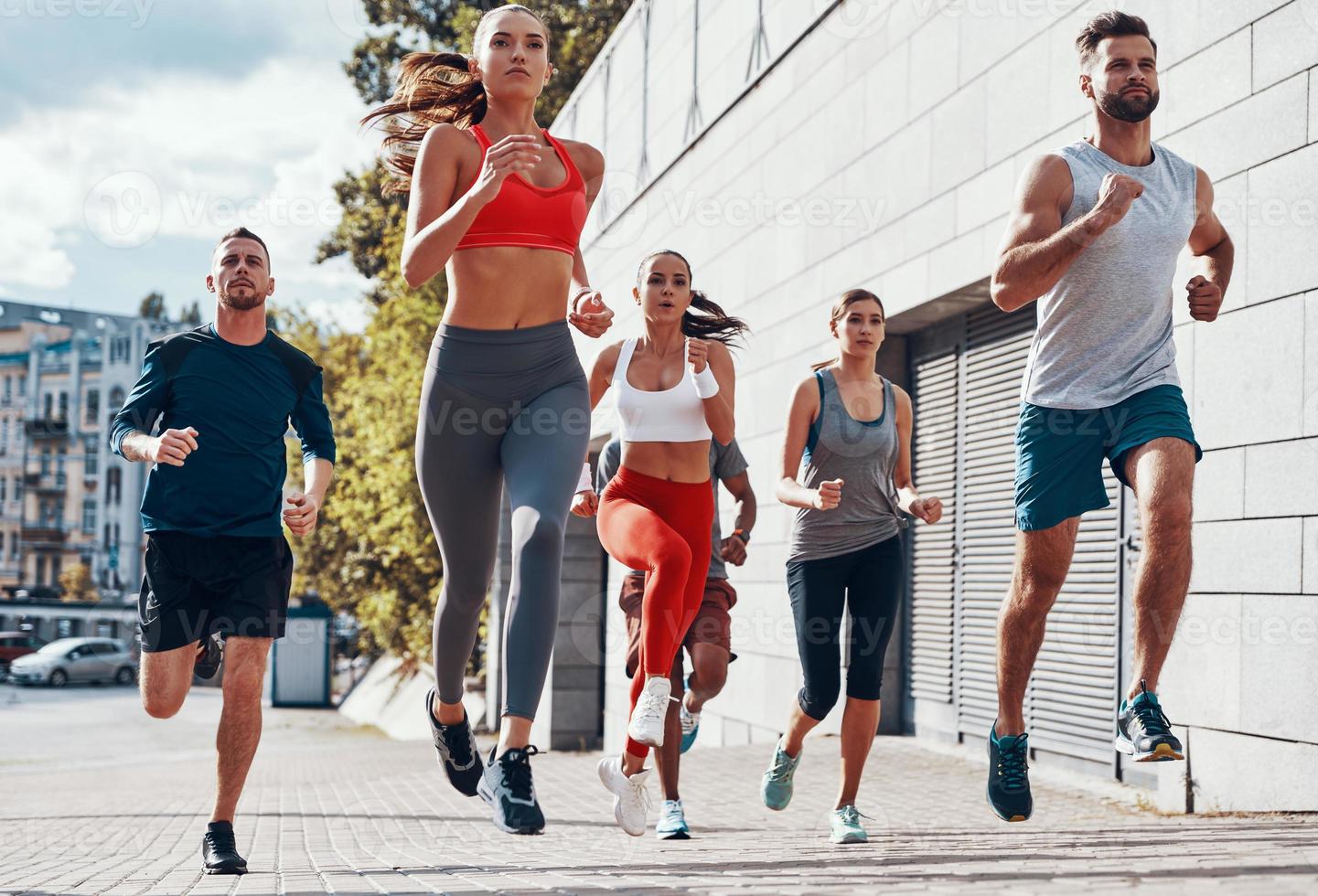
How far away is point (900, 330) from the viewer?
12.2m

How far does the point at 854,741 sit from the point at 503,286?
2870mm

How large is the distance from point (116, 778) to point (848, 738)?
1423 cm

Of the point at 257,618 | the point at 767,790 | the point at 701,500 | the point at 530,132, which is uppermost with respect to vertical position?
the point at 530,132

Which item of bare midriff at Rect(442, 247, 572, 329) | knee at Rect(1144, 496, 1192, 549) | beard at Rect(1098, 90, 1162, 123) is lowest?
knee at Rect(1144, 496, 1192, 549)

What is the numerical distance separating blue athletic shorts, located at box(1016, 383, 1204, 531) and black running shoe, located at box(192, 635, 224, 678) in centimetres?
320

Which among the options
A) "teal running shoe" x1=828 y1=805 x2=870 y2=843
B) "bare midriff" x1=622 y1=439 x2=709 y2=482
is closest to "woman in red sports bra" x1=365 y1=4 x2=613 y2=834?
"bare midriff" x1=622 y1=439 x2=709 y2=482

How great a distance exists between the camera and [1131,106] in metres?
4.84

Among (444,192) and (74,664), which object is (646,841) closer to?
(444,192)

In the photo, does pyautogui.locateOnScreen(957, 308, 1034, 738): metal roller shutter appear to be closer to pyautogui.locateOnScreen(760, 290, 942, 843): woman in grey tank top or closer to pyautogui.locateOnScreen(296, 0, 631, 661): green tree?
pyautogui.locateOnScreen(760, 290, 942, 843): woman in grey tank top

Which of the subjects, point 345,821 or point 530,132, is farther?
point 345,821

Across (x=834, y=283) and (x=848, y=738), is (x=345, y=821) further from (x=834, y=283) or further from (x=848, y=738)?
(x=834, y=283)

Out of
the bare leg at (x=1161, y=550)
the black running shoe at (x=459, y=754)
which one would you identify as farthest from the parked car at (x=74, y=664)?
the bare leg at (x=1161, y=550)

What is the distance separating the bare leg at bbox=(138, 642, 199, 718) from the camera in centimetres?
558

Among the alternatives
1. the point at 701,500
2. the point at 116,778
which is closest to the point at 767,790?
the point at 701,500
